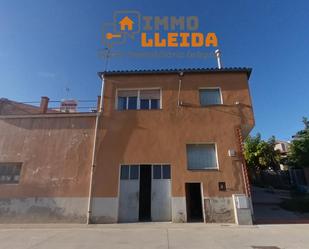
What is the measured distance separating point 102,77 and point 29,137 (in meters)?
5.52

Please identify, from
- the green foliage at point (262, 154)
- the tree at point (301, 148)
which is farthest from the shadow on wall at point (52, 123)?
the green foliage at point (262, 154)

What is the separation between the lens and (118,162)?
11289 mm

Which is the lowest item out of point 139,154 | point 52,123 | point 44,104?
point 139,154

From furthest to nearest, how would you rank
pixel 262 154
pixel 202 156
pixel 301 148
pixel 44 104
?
pixel 262 154, pixel 301 148, pixel 44 104, pixel 202 156

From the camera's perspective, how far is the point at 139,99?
1259 centimetres

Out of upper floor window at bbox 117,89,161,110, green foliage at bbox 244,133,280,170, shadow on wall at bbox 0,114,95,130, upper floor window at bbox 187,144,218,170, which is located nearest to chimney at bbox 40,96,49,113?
shadow on wall at bbox 0,114,95,130

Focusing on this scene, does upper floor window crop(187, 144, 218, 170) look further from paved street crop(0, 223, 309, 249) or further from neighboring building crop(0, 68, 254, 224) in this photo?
paved street crop(0, 223, 309, 249)

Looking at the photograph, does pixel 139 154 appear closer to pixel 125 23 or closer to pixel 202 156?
pixel 202 156

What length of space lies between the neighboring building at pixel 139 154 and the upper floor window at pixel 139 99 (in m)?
0.06

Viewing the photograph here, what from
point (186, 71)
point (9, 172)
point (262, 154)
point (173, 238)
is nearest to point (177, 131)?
point (186, 71)

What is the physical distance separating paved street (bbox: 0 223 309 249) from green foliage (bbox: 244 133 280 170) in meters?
19.3

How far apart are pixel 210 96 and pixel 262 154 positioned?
1893 centimetres

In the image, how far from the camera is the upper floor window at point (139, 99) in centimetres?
1245

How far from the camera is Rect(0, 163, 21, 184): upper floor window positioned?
37.8ft
